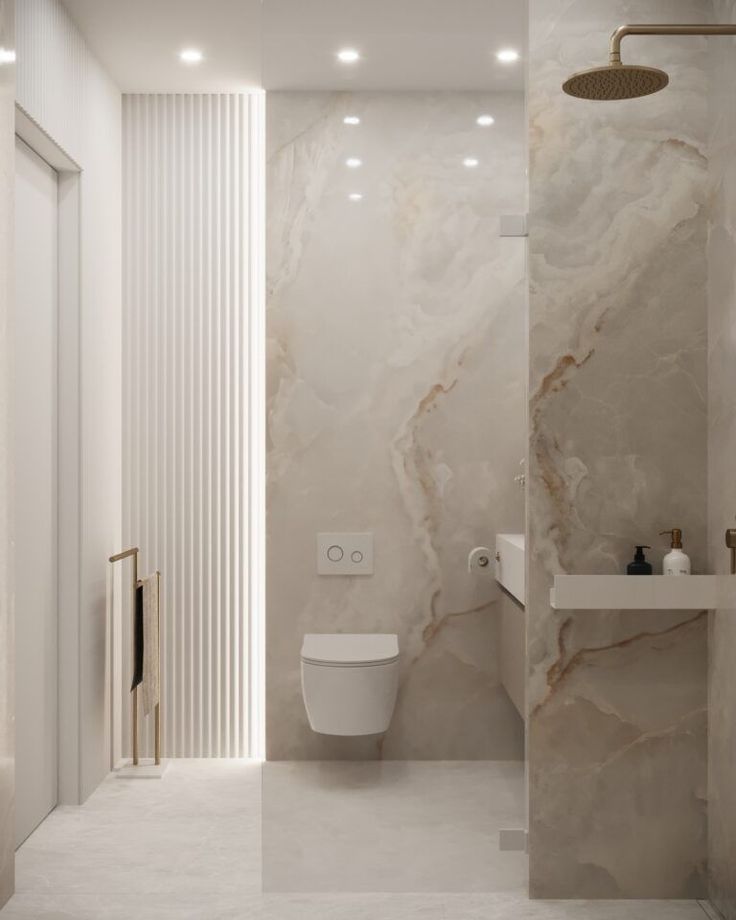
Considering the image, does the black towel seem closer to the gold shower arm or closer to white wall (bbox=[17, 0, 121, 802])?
white wall (bbox=[17, 0, 121, 802])

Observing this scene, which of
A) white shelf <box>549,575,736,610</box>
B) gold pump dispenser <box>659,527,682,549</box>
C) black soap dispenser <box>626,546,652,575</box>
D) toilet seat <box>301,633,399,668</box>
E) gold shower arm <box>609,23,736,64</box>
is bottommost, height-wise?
toilet seat <box>301,633,399,668</box>

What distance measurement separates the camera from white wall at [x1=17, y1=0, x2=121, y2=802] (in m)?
3.20

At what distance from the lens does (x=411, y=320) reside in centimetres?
233

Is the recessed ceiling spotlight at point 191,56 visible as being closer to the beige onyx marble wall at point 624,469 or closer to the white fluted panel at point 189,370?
the white fluted panel at point 189,370

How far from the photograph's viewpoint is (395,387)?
7.68 ft

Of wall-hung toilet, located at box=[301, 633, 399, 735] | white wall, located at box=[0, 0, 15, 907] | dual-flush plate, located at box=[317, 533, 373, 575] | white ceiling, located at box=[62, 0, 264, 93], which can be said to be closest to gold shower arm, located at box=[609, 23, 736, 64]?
dual-flush plate, located at box=[317, 533, 373, 575]

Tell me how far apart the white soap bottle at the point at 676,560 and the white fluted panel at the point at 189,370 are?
6.09 feet

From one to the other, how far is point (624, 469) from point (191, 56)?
2.26 meters

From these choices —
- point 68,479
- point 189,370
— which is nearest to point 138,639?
point 68,479

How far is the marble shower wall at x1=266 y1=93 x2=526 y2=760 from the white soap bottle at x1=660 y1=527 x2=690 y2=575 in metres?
0.52

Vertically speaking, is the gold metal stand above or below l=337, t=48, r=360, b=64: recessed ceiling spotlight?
below

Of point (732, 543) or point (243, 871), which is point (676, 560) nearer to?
point (732, 543)

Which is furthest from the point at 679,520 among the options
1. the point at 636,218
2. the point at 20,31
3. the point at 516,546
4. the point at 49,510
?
the point at 20,31

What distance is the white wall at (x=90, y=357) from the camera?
3199mm
